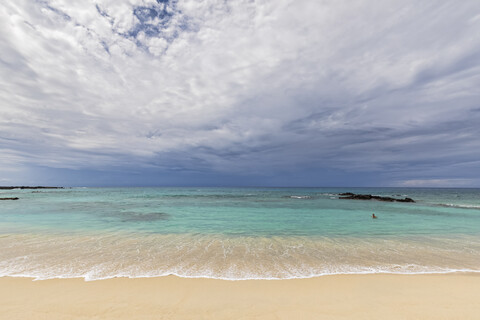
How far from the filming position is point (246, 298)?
18.4 feet

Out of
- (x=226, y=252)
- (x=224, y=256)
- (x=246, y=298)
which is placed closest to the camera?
(x=246, y=298)

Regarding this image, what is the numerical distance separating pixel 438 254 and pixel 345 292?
7.31 meters

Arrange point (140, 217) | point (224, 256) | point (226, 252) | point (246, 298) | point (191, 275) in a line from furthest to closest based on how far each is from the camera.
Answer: point (140, 217) → point (226, 252) → point (224, 256) → point (191, 275) → point (246, 298)

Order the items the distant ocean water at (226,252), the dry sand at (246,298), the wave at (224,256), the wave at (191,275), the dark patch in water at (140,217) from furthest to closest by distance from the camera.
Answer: the dark patch in water at (140,217) < the distant ocean water at (226,252) < the wave at (224,256) < the wave at (191,275) < the dry sand at (246,298)

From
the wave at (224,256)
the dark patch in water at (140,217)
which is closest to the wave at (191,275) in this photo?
the wave at (224,256)

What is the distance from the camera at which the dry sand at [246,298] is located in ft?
16.1

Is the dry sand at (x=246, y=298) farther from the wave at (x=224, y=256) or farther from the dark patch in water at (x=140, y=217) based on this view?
the dark patch in water at (x=140, y=217)

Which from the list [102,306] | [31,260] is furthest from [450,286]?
[31,260]

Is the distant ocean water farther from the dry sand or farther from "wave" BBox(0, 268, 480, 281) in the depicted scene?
the dry sand

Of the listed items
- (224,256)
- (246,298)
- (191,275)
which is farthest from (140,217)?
(246,298)

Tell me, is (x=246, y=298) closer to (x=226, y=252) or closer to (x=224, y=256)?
(x=224, y=256)

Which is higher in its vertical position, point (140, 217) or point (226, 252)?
point (140, 217)

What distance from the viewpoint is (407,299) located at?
18.3 ft

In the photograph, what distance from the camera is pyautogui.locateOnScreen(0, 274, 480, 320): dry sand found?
489 centimetres
